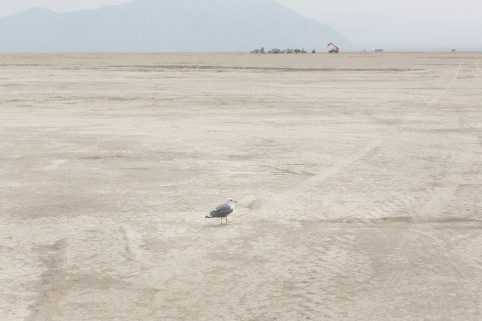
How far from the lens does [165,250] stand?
5.46 m

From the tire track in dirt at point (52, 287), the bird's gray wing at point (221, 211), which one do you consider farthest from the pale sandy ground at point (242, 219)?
the bird's gray wing at point (221, 211)

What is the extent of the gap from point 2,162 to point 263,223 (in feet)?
18.3

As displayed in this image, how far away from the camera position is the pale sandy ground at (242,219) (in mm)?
4422

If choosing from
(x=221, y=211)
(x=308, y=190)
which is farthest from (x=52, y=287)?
(x=308, y=190)

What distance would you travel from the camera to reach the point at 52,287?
4.61 meters

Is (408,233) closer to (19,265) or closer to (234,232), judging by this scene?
(234,232)

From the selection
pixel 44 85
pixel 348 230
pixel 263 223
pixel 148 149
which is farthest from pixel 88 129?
pixel 44 85

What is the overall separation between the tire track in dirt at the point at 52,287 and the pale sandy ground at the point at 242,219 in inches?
0.7

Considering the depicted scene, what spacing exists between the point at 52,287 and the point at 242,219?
8.21 ft

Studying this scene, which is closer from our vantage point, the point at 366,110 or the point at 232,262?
the point at 232,262

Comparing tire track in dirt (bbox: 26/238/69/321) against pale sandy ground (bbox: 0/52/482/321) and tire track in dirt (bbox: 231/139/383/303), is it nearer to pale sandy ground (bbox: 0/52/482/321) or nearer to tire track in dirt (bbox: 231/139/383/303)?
pale sandy ground (bbox: 0/52/482/321)

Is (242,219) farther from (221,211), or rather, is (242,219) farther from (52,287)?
(52,287)

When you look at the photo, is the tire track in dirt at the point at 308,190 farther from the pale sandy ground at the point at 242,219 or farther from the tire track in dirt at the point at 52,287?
the tire track in dirt at the point at 52,287

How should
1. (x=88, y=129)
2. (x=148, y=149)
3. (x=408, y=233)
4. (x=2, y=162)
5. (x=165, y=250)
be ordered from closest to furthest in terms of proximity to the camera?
(x=165, y=250) < (x=408, y=233) < (x=2, y=162) < (x=148, y=149) < (x=88, y=129)
